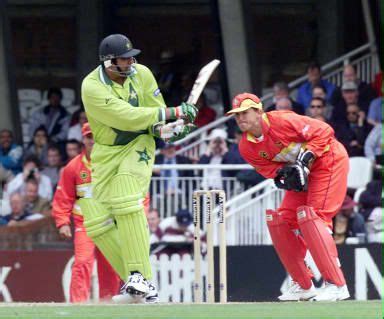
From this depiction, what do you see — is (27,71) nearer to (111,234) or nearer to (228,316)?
(111,234)

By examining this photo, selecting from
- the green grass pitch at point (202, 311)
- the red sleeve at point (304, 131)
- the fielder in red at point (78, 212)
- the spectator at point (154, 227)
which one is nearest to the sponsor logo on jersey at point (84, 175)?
the fielder in red at point (78, 212)

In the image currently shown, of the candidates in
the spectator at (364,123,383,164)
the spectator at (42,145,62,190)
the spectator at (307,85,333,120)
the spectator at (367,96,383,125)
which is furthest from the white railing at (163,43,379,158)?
the spectator at (364,123,383,164)

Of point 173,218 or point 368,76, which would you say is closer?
point 173,218

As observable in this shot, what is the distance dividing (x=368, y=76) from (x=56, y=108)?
169 inches

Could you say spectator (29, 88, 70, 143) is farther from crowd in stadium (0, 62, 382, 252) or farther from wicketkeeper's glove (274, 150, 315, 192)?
wicketkeeper's glove (274, 150, 315, 192)

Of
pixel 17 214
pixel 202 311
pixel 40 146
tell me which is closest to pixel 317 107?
pixel 17 214

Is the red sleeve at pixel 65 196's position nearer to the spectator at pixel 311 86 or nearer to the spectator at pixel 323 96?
the spectator at pixel 323 96

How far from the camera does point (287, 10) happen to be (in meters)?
22.2

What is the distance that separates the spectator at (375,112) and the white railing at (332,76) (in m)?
1.68

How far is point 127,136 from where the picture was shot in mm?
11539

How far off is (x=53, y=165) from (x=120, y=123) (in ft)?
24.4

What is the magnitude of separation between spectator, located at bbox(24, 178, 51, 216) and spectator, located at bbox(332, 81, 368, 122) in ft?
11.8

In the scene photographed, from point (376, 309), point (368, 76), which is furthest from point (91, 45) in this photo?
point (376, 309)

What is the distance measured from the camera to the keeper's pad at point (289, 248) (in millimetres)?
11883
